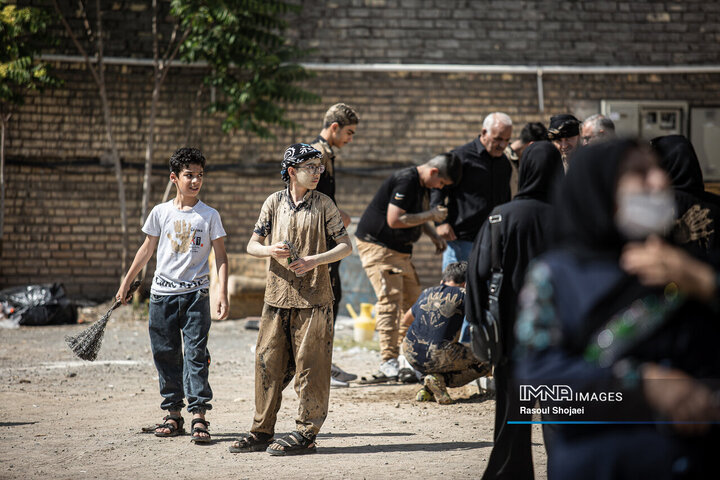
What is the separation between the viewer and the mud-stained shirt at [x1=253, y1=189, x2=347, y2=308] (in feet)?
16.4

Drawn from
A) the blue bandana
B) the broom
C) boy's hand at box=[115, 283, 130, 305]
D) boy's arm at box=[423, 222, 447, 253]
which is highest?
the blue bandana

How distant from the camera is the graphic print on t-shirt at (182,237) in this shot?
216 inches

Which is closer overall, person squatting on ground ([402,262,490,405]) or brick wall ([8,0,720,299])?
person squatting on ground ([402,262,490,405])

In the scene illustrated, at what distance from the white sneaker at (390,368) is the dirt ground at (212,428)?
27 centimetres

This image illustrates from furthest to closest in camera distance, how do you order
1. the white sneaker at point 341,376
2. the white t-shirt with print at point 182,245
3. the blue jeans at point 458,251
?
1. the white sneaker at point 341,376
2. the blue jeans at point 458,251
3. the white t-shirt with print at point 182,245

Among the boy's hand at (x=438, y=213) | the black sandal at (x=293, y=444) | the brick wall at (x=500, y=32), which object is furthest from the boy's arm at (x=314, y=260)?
the brick wall at (x=500, y=32)

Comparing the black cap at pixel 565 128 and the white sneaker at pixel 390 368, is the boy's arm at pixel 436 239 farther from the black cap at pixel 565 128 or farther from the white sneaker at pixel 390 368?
the black cap at pixel 565 128

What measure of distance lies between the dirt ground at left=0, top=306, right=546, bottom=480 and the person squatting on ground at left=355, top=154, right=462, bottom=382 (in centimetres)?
59

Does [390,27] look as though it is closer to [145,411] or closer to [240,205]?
[240,205]

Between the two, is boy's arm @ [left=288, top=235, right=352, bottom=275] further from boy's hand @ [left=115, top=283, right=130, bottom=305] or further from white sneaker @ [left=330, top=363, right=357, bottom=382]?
white sneaker @ [left=330, top=363, right=357, bottom=382]

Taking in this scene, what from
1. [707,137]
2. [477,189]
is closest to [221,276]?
[477,189]

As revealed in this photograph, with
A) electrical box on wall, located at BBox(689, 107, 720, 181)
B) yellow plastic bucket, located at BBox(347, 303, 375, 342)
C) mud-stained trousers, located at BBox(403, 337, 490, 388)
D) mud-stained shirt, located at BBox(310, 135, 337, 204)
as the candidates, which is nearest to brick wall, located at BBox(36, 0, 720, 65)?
electrical box on wall, located at BBox(689, 107, 720, 181)

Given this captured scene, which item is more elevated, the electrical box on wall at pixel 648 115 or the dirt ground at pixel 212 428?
the electrical box on wall at pixel 648 115

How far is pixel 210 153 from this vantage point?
44.3ft
